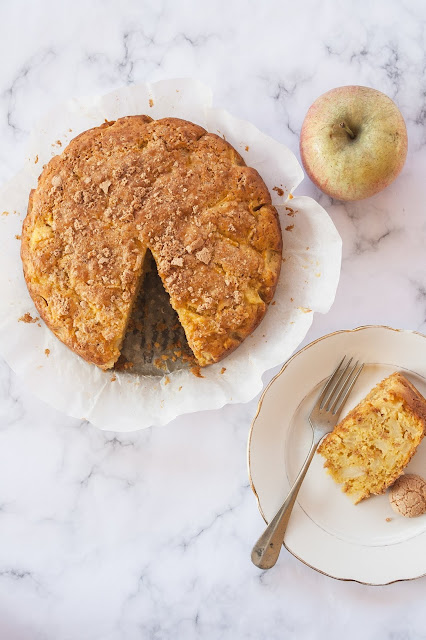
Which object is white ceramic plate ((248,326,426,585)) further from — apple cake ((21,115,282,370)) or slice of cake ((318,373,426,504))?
apple cake ((21,115,282,370))

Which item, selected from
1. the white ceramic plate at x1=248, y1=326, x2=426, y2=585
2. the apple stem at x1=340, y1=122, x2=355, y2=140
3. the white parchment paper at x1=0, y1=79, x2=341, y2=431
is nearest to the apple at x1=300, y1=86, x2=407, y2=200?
the apple stem at x1=340, y1=122, x2=355, y2=140

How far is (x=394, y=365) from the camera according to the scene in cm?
315

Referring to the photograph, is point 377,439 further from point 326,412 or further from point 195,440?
point 195,440

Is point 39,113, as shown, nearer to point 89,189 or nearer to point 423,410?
point 89,189

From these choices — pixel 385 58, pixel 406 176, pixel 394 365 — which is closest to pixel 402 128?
pixel 406 176

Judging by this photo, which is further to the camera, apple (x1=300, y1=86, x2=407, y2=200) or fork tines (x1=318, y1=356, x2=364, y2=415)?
fork tines (x1=318, y1=356, x2=364, y2=415)

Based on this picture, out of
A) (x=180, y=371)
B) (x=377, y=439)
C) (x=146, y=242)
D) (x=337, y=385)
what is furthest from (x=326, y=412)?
(x=146, y=242)

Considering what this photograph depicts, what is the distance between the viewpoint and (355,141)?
3.02 m

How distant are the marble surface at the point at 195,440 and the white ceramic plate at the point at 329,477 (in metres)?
0.19

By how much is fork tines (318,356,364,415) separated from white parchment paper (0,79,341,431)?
0.81 ft

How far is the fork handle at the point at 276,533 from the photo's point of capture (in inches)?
121

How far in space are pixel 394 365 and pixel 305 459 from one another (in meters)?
0.61

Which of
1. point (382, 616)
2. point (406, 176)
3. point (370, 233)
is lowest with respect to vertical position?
point (382, 616)

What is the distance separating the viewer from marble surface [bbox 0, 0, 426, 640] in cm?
327
